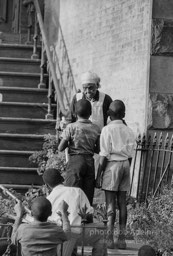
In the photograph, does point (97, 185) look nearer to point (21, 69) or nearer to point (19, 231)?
point (19, 231)

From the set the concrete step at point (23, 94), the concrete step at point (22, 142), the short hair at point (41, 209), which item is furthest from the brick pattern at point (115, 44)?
the short hair at point (41, 209)

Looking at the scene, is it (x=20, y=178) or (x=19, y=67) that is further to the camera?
(x=19, y=67)

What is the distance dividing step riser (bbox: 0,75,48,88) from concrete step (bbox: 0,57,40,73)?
30cm

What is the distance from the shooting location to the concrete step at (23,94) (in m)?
Result: 15.0

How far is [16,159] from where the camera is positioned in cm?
1381

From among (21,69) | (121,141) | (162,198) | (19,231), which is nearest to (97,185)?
(121,141)

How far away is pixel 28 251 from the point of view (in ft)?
26.0

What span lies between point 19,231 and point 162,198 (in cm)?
349

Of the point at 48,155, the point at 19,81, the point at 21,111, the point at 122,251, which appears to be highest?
the point at 19,81

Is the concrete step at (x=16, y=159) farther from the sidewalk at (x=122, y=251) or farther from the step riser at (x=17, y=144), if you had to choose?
the sidewalk at (x=122, y=251)

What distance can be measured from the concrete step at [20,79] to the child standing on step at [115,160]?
17.7 ft

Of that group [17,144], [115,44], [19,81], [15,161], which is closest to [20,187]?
[15,161]

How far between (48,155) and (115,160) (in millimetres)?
3368

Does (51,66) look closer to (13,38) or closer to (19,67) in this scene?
(19,67)
